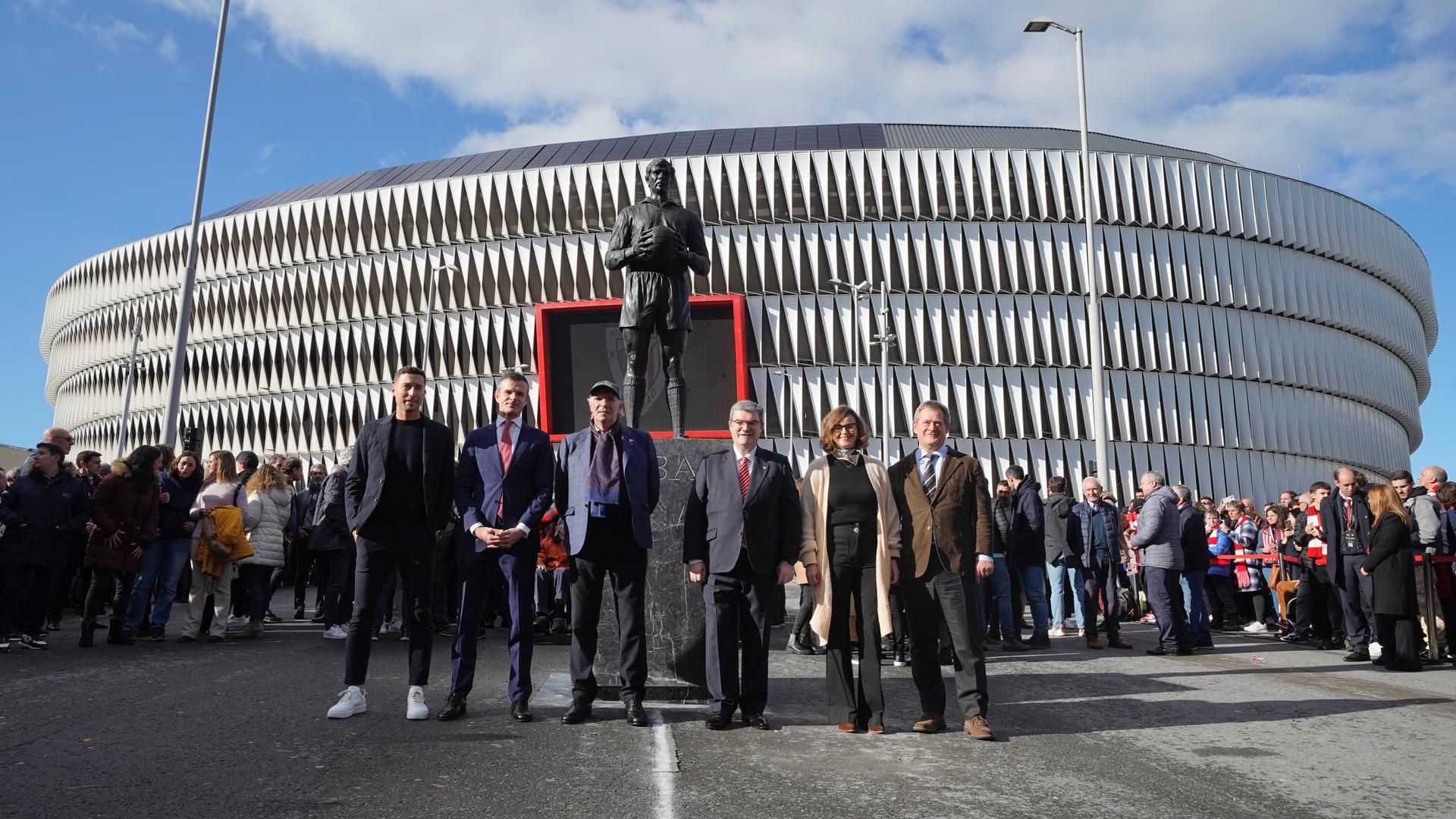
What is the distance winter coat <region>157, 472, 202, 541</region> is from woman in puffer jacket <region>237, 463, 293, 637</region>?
0.61 m

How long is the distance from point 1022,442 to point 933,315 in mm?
7400

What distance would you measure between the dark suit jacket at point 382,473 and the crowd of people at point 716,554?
0.06 ft

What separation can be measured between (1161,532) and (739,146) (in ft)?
152

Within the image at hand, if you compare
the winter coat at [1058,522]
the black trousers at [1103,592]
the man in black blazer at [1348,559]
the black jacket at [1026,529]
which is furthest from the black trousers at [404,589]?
the man in black blazer at [1348,559]

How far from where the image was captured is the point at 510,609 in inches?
249

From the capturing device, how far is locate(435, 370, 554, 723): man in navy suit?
6.34 meters

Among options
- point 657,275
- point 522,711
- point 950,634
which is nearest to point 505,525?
point 522,711

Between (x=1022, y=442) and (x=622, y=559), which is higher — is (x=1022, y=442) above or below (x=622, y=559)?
above

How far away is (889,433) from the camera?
1907 inches

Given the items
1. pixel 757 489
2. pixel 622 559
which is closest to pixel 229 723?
pixel 622 559

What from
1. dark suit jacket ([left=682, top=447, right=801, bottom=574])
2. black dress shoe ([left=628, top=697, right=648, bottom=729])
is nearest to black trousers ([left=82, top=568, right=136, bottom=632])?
black dress shoe ([left=628, top=697, right=648, bottom=729])

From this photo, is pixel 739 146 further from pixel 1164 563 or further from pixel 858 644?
pixel 858 644

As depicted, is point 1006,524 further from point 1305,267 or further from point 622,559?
point 1305,267

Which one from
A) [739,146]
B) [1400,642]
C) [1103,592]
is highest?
[739,146]
